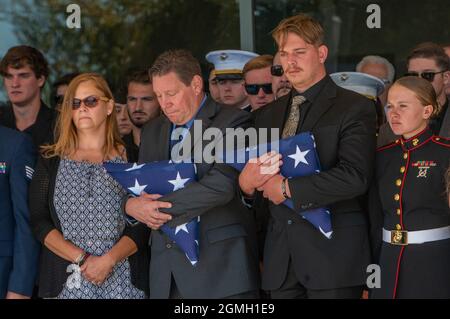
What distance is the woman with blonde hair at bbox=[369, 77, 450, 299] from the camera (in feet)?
14.8

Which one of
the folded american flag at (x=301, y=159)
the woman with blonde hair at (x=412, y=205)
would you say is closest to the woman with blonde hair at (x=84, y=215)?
the folded american flag at (x=301, y=159)

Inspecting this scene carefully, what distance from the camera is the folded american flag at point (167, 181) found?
451 centimetres

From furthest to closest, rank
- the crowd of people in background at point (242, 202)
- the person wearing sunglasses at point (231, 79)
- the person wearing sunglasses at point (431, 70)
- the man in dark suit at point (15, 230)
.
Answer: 1. the person wearing sunglasses at point (231, 79)
2. the person wearing sunglasses at point (431, 70)
3. the man in dark suit at point (15, 230)
4. the crowd of people in background at point (242, 202)

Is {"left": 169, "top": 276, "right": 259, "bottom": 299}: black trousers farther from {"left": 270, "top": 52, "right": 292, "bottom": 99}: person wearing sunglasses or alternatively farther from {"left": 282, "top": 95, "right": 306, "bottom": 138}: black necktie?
{"left": 270, "top": 52, "right": 292, "bottom": 99}: person wearing sunglasses

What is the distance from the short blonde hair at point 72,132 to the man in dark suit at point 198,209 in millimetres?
322

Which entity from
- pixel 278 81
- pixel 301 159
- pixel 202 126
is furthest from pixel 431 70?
pixel 202 126

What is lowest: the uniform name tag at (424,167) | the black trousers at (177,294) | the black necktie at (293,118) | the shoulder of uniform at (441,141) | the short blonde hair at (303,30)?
the black trousers at (177,294)

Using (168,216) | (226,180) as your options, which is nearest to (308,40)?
(226,180)

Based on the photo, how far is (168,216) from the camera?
4.48 m

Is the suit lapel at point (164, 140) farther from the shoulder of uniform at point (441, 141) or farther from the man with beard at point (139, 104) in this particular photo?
the shoulder of uniform at point (441, 141)

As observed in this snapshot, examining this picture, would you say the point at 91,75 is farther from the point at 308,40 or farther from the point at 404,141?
the point at 404,141
